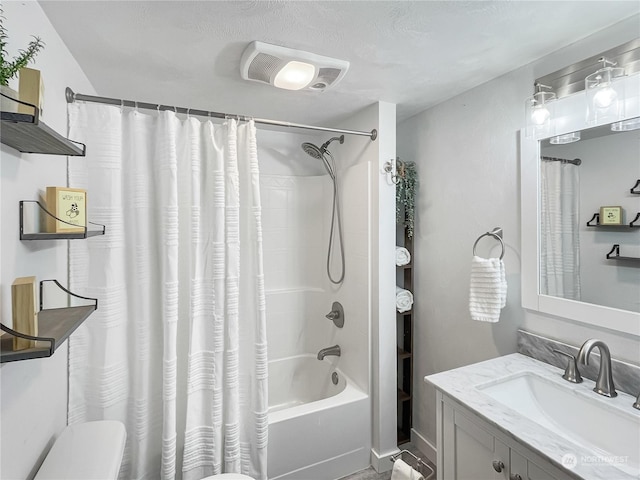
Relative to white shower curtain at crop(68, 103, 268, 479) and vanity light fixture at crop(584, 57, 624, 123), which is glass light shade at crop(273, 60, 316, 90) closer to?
white shower curtain at crop(68, 103, 268, 479)

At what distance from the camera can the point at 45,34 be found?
1.14m

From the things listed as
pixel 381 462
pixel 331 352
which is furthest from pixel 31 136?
pixel 381 462

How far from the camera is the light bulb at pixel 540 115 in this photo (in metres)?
1.44

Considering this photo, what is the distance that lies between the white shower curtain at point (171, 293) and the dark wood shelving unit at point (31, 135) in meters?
0.44

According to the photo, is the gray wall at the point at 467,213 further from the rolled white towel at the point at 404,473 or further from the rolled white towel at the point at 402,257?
the rolled white towel at the point at 404,473

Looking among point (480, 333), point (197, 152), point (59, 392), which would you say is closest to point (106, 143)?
point (197, 152)

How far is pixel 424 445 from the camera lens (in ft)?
7.20

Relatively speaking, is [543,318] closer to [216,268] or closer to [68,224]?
[216,268]

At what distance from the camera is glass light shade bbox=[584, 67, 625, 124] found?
1216 mm

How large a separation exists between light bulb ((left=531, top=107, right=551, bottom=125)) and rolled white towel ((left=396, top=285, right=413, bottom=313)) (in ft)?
4.18

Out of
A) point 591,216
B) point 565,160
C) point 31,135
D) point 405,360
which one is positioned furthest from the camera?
point 405,360

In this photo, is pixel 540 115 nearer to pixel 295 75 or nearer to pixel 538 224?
pixel 538 224

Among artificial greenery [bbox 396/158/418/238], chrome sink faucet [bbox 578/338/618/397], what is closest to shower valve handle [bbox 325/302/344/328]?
artificial greenery [bbox 396/158/418/238]

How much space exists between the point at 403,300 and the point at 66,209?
1938mm
